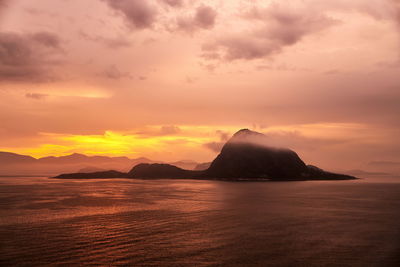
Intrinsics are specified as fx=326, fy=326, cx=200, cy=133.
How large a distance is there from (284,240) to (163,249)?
71.0ft

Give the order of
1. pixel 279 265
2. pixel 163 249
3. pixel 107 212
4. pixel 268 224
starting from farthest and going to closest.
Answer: pixel 107 212 → pixel 268 224 → pixel 163 249 → pixel 279 265

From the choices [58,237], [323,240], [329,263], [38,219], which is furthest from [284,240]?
[38,219]

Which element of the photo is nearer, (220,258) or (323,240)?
(220,258)

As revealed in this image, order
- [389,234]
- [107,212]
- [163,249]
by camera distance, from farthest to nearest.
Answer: [107,212], [389,234], [163,249]

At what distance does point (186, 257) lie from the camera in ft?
148

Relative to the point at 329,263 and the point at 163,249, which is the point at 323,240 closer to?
the point at 329,263

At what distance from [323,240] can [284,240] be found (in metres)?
6.80

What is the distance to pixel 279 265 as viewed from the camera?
42469 millimetres

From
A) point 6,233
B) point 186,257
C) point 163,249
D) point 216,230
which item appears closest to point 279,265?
point 186,257

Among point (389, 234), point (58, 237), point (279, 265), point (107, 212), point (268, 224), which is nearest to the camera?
point (279, 265)

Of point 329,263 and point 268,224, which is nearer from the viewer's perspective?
point 329,263

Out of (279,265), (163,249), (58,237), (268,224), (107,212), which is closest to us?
(279,265)

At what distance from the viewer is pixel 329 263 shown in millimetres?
43250

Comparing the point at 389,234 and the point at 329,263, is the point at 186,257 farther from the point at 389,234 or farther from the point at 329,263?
the point at 389,234
